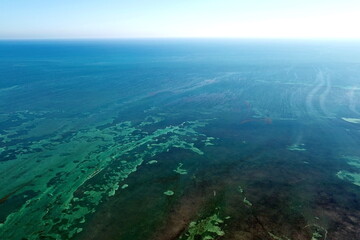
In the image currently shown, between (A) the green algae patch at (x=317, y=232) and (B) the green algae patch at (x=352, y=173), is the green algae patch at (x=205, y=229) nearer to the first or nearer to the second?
(A) the green algae patch at (x=317, y=232)

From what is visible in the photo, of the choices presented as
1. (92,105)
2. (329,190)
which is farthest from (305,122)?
(92,105)

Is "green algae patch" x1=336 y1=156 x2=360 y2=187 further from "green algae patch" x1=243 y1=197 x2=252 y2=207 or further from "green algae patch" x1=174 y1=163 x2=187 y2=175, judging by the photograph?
"green algae patch" x1=174 y1=163 x2=187 y2=175

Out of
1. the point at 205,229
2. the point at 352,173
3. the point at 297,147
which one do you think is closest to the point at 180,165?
the point at 205,229

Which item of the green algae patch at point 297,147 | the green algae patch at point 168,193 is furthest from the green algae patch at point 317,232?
the green algae patch at point 297,147

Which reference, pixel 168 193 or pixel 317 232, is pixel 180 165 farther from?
pixel 317 232

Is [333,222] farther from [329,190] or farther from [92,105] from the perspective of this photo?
[92,105]

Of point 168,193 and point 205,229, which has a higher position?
point 205,229
